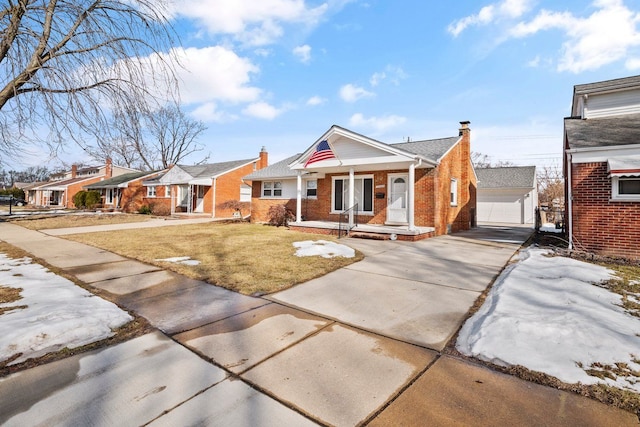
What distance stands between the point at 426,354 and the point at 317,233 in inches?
417

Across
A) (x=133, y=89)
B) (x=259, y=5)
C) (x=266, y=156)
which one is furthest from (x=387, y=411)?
(x=266, y=156)

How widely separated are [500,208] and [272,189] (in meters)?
18.6

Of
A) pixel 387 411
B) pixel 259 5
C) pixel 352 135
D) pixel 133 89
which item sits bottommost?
pixel 387 411

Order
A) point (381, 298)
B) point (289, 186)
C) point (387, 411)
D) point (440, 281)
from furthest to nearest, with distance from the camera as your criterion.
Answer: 1. point (289, 186)
2. point (440, 281)
3. point (381, 298)
4. point (387, 411)

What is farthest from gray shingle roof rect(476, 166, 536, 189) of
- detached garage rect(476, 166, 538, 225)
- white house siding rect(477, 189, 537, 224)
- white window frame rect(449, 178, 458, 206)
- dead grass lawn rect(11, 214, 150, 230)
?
dead grass lawn rect(11, 214, 150, 230)

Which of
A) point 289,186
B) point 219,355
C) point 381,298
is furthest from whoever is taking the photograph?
point 289,186

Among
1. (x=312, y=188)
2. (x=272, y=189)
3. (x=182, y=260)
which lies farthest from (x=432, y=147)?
(x=182, y=260)

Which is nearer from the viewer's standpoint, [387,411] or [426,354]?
[387,411]

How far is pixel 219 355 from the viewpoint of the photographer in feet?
10.3

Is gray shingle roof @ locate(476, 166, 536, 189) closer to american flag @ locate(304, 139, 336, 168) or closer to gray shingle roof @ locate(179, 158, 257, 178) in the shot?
american flag @ locate(304, 139, 336, 168)

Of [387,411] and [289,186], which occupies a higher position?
[289,186]

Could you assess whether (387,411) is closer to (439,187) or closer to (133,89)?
(133,89)

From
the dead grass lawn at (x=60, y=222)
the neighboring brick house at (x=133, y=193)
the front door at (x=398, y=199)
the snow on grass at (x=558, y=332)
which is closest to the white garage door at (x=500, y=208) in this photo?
the front door at (x=398, y=199)

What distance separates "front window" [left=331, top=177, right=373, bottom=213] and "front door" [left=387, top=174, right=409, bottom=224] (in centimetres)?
102
